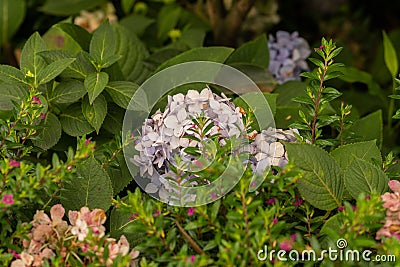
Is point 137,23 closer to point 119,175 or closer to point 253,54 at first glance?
point 253,54

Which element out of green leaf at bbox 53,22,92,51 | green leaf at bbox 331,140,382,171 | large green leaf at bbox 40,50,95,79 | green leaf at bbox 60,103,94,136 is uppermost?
green leaf at bbox 53,22,92,51

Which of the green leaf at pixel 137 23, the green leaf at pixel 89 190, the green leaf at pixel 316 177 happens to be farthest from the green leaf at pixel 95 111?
the green leaf at pixel 137 23

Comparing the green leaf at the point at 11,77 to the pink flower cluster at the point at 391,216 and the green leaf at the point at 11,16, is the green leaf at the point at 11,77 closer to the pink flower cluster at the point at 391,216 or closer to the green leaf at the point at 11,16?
the pink flower cluster at the point at 391,216

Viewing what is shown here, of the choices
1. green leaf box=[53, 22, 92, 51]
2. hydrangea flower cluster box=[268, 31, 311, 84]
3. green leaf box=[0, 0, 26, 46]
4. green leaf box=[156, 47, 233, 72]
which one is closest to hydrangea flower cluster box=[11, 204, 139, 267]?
green leaf box=[156, 47, 233, 72]

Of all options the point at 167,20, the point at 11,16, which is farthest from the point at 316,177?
the point at 11,16

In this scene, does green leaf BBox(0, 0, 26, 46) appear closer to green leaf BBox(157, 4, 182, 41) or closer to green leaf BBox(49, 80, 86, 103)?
green leaf BBox(157, 4, 182, 41)

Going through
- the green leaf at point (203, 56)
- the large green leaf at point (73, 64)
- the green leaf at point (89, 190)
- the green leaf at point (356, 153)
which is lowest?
the green leaf at point (89, 190)

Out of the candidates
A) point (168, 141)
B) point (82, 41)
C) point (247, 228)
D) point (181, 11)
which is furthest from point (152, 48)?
point (247, 228)
